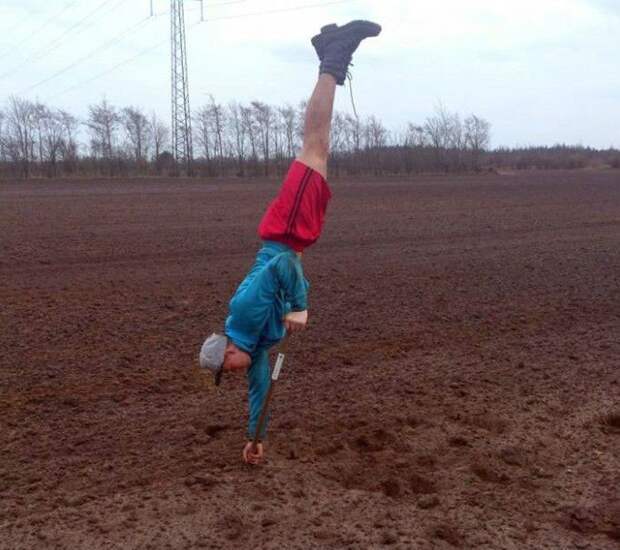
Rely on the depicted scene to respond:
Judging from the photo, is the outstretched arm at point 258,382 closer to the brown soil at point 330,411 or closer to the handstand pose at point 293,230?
the handstand pose at point 293,230

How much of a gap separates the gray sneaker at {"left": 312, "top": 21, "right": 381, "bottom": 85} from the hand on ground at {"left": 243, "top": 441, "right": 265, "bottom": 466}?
2401 millimetres

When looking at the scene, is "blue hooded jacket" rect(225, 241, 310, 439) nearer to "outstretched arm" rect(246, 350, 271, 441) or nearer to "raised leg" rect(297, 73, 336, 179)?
"outstretched arm" rect(246, 350, 271, 441)

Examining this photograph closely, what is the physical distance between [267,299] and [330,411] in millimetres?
1933

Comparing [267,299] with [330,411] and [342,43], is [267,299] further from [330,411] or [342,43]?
[330,411]

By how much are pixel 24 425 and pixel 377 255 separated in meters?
9.50

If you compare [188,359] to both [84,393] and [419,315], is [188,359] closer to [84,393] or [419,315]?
[84,393]

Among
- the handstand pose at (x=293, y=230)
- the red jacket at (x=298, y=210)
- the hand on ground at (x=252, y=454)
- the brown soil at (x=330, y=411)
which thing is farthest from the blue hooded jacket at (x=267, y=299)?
the brown soil at (x=330, y=411)

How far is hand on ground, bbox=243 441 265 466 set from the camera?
5.04m

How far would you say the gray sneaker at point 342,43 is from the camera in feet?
14.5

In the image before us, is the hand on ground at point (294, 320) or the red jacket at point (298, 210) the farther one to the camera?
the hand on ground at point (294, 320)

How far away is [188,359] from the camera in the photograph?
7574 mm

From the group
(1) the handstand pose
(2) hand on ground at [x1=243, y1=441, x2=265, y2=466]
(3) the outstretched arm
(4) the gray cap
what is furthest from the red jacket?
(2) hand on ground at [x1=243, y1=441, x2=265, y2=466]

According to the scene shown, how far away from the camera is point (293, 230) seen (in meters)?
4.48

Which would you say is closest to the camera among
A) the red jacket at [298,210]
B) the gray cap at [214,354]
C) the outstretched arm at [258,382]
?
the red jacket at [298,210]
